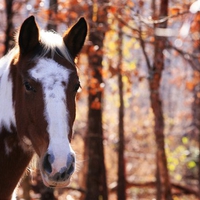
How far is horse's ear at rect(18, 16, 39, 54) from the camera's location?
4773mm

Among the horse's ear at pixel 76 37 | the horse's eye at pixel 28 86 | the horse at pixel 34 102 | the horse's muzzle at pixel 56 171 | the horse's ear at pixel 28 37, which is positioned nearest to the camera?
the horse's muzzle at pixel 56 171

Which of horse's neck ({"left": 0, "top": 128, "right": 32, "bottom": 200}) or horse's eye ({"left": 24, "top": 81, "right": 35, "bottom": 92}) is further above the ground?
horse's eye ({"left": 24, "top": 81, "right": 35, "bottom": 92})

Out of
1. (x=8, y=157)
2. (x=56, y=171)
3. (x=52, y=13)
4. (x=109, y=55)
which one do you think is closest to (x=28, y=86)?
(x=8, y=157)

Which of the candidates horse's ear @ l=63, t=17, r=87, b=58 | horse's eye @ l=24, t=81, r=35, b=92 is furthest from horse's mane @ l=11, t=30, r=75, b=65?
horse's eye @ l=24, t=81, r=35, b=92

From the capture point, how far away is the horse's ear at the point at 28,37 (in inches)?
188

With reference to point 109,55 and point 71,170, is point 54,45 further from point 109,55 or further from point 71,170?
point 109,55

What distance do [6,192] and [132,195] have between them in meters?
16.3

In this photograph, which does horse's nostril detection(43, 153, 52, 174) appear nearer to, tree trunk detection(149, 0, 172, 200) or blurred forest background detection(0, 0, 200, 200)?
blurred forest background detection(0, 0, 200, 200)

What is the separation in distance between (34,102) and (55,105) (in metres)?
0.25

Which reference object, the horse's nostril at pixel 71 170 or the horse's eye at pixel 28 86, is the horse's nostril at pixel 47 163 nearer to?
the horse's nostril at pixel 71 170

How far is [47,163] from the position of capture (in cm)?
405

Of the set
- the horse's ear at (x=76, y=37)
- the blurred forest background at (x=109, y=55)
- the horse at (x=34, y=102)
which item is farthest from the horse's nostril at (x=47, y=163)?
the horse's ear at (x=76, y=37)

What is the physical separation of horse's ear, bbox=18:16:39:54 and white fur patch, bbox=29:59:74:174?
0.26 metres

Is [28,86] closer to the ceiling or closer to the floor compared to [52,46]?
closer to the floor
